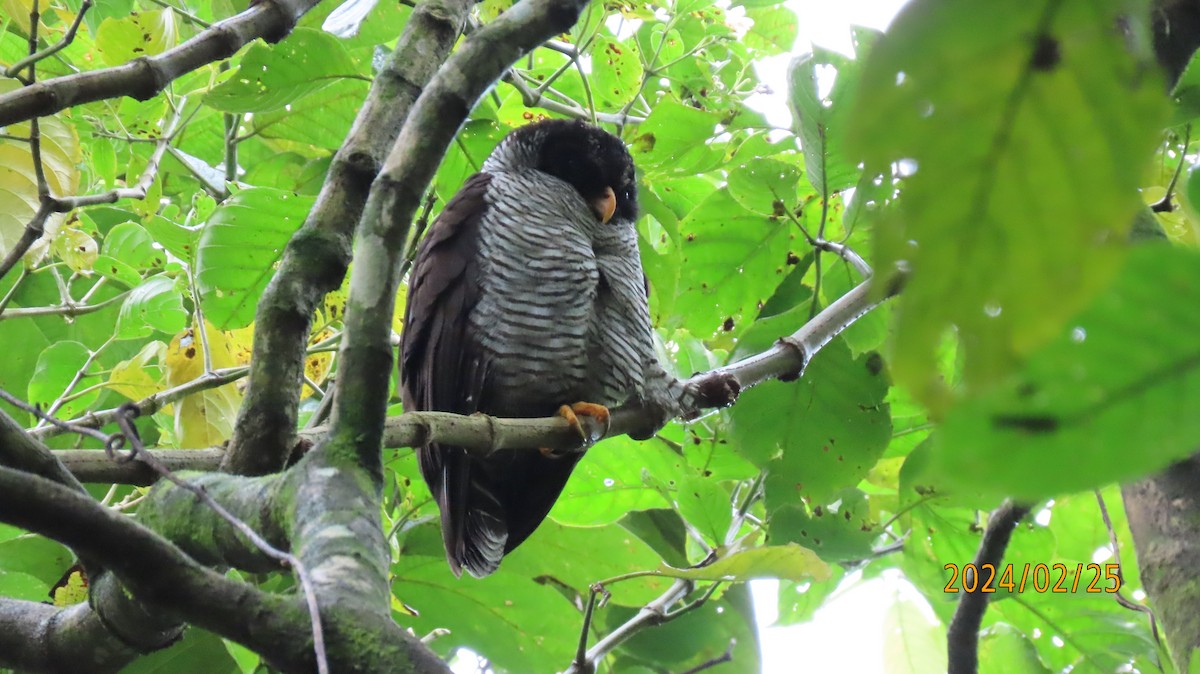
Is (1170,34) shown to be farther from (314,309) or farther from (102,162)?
(102,162)

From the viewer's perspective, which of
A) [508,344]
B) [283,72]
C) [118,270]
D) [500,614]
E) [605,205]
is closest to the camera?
[283,72]

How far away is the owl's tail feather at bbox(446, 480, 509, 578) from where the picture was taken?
2.77m

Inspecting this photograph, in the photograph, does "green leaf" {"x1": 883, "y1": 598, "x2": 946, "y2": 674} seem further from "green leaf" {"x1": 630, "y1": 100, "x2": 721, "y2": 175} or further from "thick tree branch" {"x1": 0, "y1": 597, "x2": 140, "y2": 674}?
"thick tree branch" {"x1": 0, "y1": 597, "x2": 140, "y2": 674}

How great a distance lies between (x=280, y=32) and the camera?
2053mm

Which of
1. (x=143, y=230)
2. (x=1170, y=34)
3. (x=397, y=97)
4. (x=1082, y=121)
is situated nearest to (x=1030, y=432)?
(x=1082, y=121)

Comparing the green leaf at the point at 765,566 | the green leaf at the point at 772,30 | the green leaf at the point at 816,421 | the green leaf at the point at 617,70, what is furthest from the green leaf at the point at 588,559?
the green leaf at the point at 772,30

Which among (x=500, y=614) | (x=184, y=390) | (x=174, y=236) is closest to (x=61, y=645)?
(x=184, y=390)

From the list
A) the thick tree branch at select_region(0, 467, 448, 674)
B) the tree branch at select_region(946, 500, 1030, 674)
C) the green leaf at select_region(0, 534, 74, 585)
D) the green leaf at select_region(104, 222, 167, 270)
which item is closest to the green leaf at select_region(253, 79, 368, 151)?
the green leaf at select_region(104, 222, 167, 270)

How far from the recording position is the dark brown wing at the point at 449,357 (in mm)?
2855

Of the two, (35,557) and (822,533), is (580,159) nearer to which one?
(822,533)

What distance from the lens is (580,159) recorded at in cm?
372

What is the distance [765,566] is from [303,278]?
45.6 inches

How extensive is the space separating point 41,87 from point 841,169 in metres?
1.83

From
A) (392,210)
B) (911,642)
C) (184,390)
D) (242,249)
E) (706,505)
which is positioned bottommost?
(911,642)
